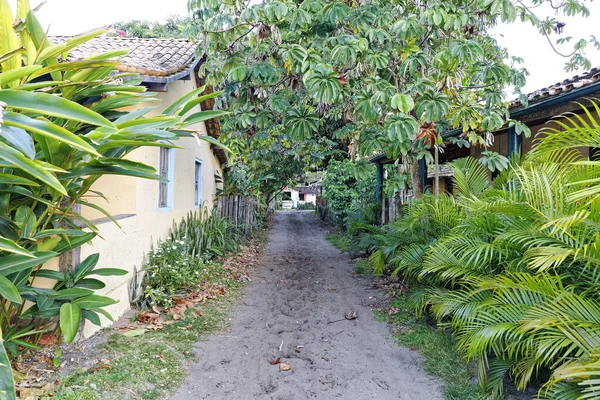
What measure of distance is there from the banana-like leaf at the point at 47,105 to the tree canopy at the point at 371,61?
3.15 m

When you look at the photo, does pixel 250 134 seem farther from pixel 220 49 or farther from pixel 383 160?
pixel 383 160

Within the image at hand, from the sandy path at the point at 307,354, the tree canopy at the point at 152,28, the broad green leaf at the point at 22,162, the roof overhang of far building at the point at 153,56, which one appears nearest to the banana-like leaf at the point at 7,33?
the broad green leaf at the point at 22,162

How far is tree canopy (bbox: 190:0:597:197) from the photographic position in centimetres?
454

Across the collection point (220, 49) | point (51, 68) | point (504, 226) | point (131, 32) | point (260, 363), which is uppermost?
point (131, 32)

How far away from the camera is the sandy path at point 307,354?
335 cm

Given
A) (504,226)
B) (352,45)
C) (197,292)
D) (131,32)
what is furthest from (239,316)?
(131,32)

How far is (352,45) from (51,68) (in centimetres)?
339

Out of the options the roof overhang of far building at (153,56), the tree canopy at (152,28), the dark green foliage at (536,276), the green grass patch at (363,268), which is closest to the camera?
the dark green foliage at (536,276)

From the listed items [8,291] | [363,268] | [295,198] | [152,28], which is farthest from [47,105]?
[295,198]

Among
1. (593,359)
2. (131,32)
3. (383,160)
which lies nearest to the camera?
(593,359)

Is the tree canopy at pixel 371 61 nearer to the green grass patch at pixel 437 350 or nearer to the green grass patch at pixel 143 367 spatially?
the green grass patch at pixel 437 350

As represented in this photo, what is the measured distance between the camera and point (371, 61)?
16.0ft

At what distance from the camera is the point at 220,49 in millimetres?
5559

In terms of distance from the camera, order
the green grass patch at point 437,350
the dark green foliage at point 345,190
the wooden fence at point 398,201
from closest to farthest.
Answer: the green grass patch at point 437,350 → the wooden fence at point 398,201 → the dark green foliage at point 345,190
